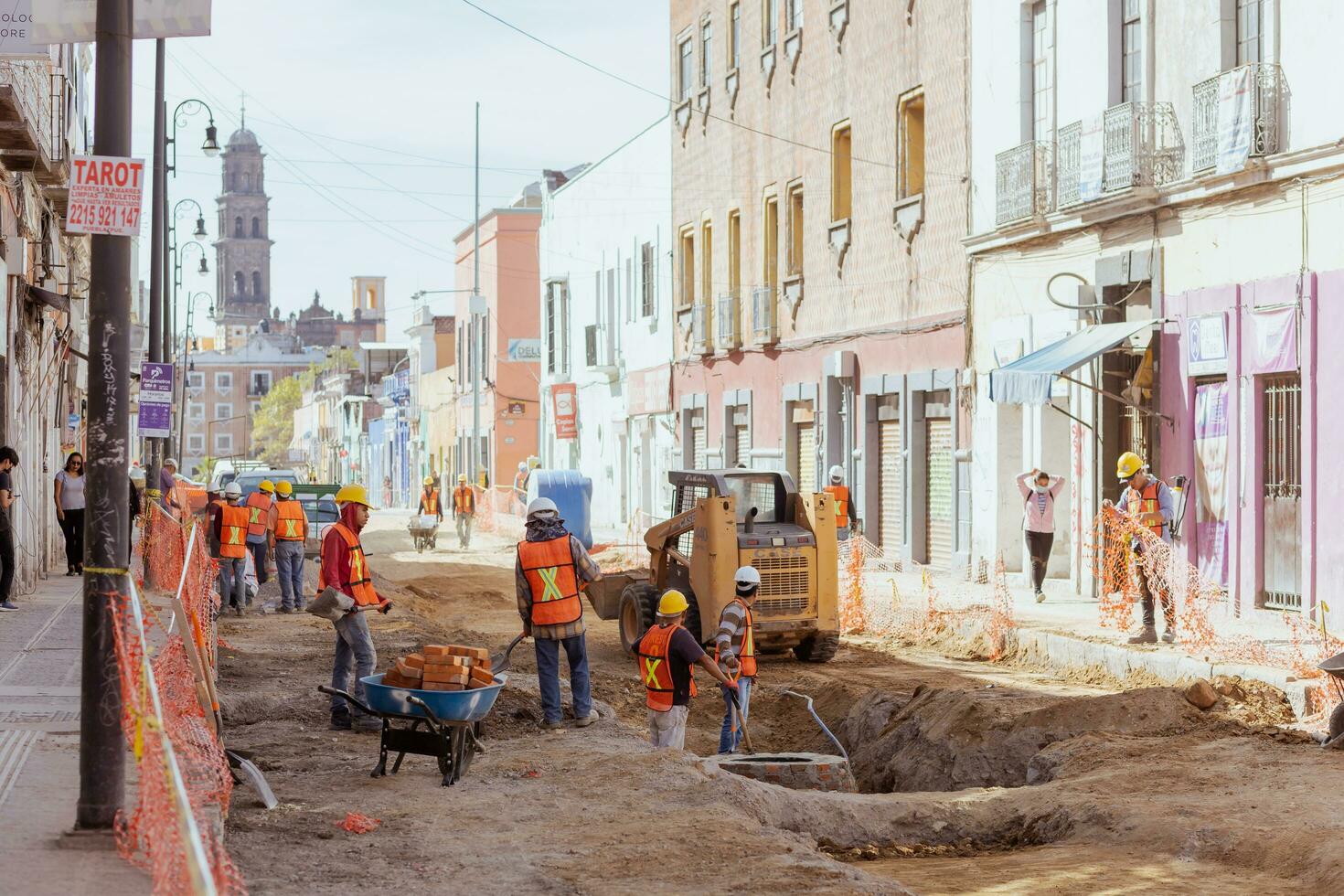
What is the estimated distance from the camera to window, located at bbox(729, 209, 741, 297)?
119 ft

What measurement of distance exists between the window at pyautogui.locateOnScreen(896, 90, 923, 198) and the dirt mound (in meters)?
13.9

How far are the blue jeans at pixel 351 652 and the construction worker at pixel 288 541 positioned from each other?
9.47 meters

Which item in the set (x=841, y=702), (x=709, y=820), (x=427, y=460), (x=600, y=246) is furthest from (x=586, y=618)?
(x=427, y=460)

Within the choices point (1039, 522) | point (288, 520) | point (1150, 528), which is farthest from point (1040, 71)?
point (288, 520)

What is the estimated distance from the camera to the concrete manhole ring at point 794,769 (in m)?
12.0

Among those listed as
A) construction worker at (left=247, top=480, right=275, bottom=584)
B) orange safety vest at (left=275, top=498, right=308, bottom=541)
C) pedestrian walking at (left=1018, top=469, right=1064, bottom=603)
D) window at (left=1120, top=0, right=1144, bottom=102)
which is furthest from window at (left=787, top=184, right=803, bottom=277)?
orange safety vest at (left=275, top=498, right=308, bottom=541)

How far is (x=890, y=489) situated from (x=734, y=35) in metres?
12.7

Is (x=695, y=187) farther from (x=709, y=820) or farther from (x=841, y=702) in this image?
(x=709, y=820)

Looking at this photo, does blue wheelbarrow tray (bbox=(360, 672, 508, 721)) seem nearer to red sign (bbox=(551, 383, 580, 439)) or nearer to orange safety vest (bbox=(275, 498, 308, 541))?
orange safety vest (bbox=(275, 498, 308, 541))

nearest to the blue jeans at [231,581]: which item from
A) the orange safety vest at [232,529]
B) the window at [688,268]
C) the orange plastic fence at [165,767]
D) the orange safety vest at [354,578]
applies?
the orange safety vest at [232,529]

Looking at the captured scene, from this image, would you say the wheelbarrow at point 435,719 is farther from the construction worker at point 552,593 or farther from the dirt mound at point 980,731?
the dirt mound at point 980,731

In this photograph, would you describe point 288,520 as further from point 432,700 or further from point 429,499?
point 429,499

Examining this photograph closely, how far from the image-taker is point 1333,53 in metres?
17.1

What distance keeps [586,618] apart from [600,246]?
949 inches
